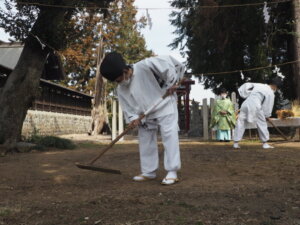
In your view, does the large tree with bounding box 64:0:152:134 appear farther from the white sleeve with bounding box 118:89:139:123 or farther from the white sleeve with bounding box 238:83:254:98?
the white sleeve with bounding box 118:89:139:123

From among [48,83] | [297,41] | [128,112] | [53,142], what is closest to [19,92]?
[53,142]

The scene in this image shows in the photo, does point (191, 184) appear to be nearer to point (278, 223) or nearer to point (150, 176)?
point (150, 176)

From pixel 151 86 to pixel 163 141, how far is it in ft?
2.19

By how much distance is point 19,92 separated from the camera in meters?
8.11

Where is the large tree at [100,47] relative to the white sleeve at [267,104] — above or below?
above

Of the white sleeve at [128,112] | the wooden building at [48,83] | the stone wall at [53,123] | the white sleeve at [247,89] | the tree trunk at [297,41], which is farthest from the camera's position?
the wooden building at [48,83]

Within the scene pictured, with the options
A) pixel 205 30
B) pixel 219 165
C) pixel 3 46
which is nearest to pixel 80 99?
pixel 3 46

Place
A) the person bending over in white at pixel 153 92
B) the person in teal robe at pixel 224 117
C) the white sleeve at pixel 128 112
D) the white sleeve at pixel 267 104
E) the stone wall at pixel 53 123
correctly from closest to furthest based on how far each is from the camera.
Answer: the person bending over in white at pixel 153 92, the white sleeve at pixel 128 112, the white sleeve at pixel 267 104, the person in teal robe at pixel 224 117, the stone wall at pixel 53 123

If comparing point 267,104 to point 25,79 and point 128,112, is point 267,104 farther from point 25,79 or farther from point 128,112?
point 25,79

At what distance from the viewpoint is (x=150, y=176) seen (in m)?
3.92

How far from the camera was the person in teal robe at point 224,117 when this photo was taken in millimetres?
10344

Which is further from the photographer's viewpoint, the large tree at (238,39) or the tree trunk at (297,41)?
the large tree at (238,39)

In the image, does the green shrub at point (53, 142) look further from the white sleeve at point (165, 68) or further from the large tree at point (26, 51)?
the white sleeve at point (165, 68)

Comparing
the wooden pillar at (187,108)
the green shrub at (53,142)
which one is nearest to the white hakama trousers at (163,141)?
the green shrub at (53,142)
